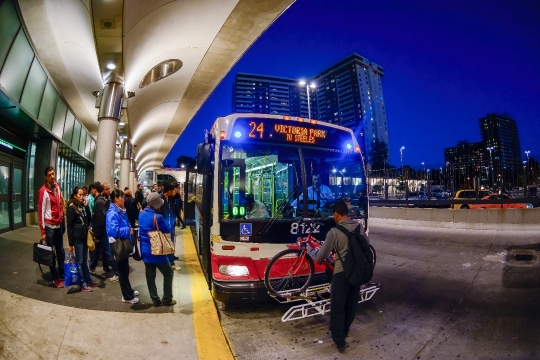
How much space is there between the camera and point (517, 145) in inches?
4764

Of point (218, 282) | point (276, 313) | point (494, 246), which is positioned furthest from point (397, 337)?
point (494, 246)

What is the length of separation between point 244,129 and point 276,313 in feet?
9.53

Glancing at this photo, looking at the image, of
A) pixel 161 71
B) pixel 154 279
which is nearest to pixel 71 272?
pixel 154 279

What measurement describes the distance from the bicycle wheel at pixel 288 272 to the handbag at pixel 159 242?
146 cm

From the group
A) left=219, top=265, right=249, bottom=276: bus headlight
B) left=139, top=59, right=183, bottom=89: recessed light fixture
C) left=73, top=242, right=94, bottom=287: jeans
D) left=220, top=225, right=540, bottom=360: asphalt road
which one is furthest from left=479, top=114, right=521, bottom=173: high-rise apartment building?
left=73, top=242, right=94, bottom=287: jeans

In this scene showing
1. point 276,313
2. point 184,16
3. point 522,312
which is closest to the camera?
point 522,312

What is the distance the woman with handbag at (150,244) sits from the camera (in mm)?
4426

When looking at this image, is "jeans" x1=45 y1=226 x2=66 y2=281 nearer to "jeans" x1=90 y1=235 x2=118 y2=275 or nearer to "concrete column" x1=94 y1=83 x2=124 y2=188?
"jeans" x1=90 y1=235 x2=118 y2=275

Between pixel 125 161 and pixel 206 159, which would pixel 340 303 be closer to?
pixel 206 159

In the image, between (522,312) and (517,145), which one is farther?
(517,145)

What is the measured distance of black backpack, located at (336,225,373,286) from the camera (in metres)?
3.52

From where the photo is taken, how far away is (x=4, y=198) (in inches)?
358

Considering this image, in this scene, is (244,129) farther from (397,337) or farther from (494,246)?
(494,246)

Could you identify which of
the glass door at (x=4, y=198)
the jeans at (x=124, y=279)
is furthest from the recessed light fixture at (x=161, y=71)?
the jeans at (x=124, y=279)
